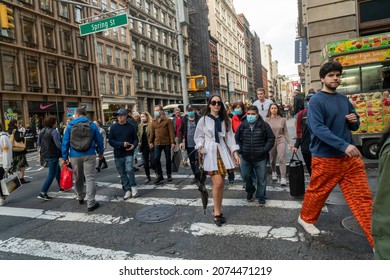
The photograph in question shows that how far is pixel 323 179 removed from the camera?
11.0 ft

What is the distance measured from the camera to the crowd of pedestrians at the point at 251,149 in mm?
3092

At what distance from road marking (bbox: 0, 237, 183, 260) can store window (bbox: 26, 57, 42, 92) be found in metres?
25.2

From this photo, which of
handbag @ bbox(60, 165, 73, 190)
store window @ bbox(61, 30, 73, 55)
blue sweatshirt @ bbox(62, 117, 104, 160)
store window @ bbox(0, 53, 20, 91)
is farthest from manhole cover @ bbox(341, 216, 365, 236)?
store window @ bbox(61, 30, 73, 55)

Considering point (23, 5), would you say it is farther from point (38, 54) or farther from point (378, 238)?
point (378, 238)

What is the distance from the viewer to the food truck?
287 inches

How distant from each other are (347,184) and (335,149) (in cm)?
42

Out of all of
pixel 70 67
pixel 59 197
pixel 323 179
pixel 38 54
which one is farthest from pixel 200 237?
pixel 70 67

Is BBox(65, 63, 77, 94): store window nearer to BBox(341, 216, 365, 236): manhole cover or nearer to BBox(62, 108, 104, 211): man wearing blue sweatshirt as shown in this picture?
BBox(62, 108, 104, 211): man wearing blue sweatshirt

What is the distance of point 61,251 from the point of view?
383 cm

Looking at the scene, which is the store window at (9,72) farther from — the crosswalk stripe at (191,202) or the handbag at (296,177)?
the handbag at (296,177)

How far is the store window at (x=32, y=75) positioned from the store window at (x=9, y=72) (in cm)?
116

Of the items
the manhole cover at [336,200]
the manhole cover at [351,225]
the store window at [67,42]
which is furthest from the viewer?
the store window at [67,42]

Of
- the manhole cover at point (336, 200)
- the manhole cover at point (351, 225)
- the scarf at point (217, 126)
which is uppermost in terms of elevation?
the scarf at point (217, 126)

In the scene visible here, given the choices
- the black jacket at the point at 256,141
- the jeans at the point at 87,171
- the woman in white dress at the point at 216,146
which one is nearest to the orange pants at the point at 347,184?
the woman in white dress at the point at 216,146
